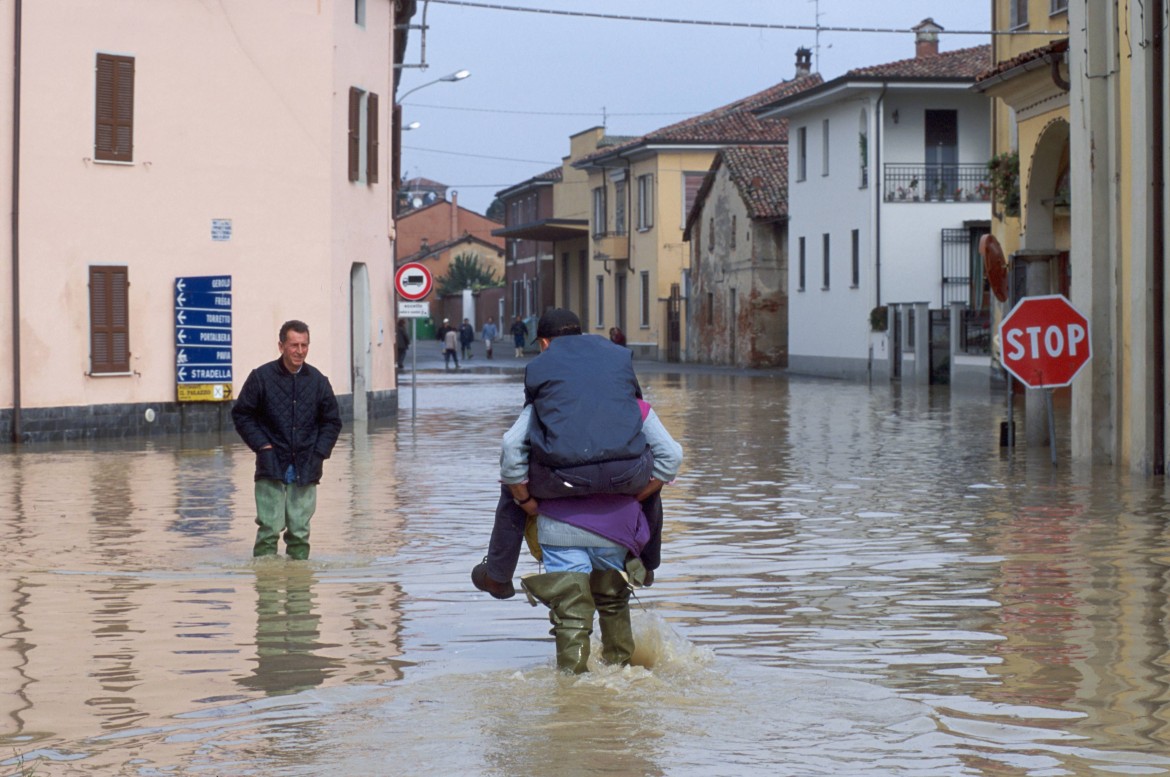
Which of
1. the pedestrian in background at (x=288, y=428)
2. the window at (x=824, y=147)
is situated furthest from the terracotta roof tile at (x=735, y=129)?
the pedestrian in background at (x=288, y=428)

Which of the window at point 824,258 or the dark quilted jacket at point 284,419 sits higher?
the window at point 824,258

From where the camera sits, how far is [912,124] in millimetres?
47375

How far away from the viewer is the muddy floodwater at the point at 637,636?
6.34 m

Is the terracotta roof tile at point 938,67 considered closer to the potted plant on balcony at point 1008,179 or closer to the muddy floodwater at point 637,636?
the potted plant on balcony at point 1008,179

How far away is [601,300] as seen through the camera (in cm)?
7456

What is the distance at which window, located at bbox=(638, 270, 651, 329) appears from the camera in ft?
224

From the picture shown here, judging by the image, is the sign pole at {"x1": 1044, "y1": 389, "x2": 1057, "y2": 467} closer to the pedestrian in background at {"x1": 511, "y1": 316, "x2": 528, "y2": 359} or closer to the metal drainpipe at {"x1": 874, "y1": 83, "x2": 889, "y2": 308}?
the metal drainpipe at {"x1": 874, "y1": 83, "x2": 889, "y2": 308}

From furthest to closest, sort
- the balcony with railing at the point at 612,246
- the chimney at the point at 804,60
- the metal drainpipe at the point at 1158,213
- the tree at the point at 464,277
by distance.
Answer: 1. the tree at the point at 464,277
2. the chimney at the point at 804,60
3. the balcony with railing at the point at 612,246
4. the metal drainpipe at the point at 1158,213

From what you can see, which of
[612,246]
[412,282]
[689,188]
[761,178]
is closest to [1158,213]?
[412,282]

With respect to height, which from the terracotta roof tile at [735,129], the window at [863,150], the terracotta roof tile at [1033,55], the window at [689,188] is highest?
the terracotta roof tile at [735,129]

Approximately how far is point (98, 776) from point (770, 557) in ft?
21.6

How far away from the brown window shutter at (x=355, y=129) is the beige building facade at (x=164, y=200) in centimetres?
6

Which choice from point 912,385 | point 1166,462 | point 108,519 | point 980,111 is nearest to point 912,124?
point 980,111

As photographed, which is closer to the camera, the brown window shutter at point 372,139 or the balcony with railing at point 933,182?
the brown window shutter at point 372,139
